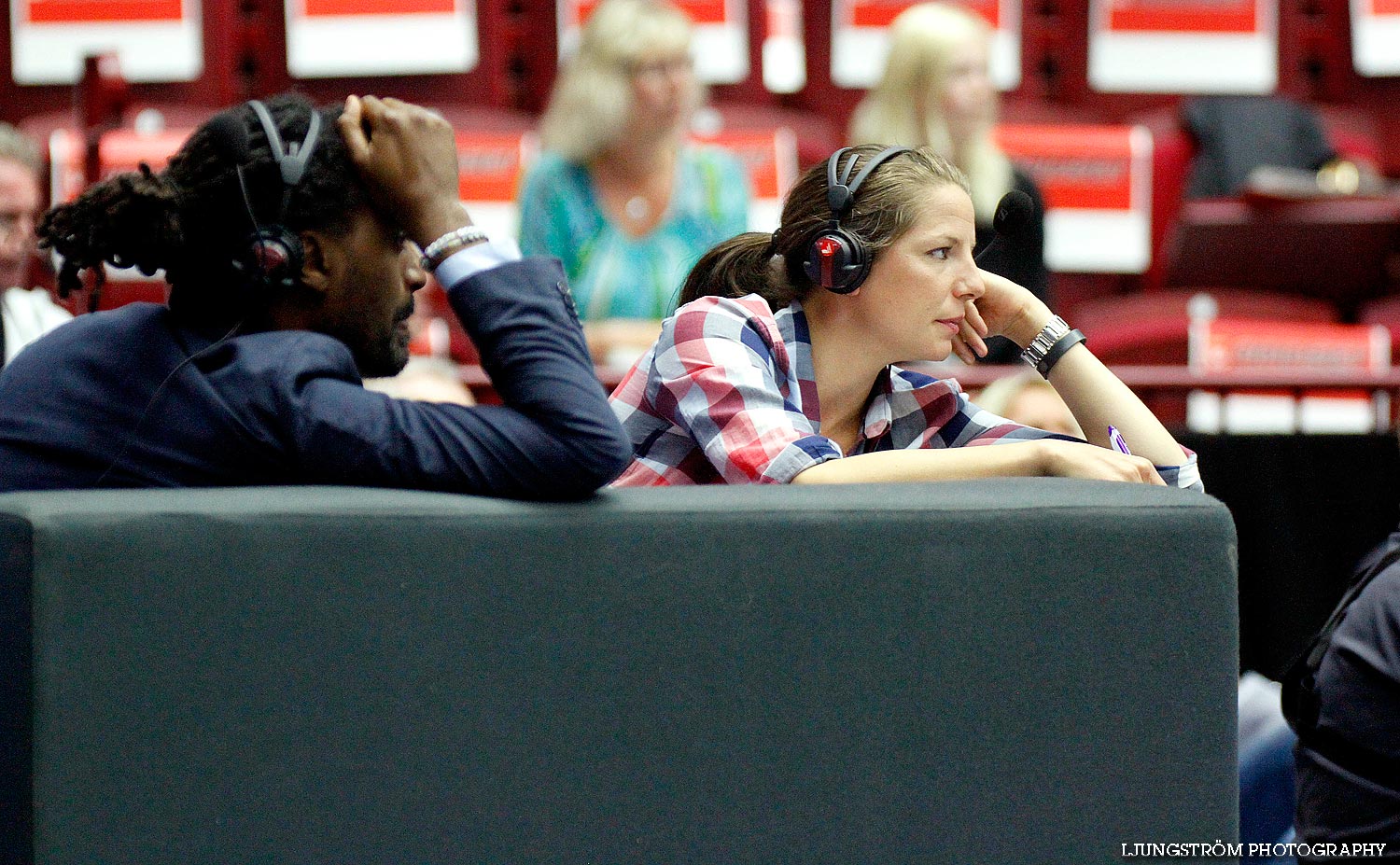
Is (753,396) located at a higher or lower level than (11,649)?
higher

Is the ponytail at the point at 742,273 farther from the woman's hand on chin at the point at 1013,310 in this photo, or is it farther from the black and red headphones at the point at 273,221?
the black and red headphones at the point at 273,221

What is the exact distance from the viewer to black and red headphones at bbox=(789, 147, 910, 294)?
147 centimetres

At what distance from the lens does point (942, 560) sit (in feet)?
3.74

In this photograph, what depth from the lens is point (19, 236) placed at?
254 centimetres

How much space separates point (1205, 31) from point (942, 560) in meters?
3.50

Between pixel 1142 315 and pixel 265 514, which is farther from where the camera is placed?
pixel 1142 315

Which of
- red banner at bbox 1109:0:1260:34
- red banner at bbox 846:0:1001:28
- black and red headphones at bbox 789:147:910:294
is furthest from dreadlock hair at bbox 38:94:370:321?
red banner at bbox 1109:0:1260:34

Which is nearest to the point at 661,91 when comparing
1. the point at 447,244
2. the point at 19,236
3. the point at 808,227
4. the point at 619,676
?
the point at 19,236

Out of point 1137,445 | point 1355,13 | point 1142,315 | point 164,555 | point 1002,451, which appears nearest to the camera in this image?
point 164,555

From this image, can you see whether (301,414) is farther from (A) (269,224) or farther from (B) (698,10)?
(B) (698,10)

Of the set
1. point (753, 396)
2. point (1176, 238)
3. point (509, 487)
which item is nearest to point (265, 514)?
point (509, 487)

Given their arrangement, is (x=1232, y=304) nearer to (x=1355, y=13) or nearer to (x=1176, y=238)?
(x=1176, y=238)

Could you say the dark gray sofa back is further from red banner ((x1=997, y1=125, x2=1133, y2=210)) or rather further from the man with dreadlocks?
red banner ((x1=997, y1=125, x2=1133, y2=210))

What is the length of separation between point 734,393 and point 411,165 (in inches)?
13.6
